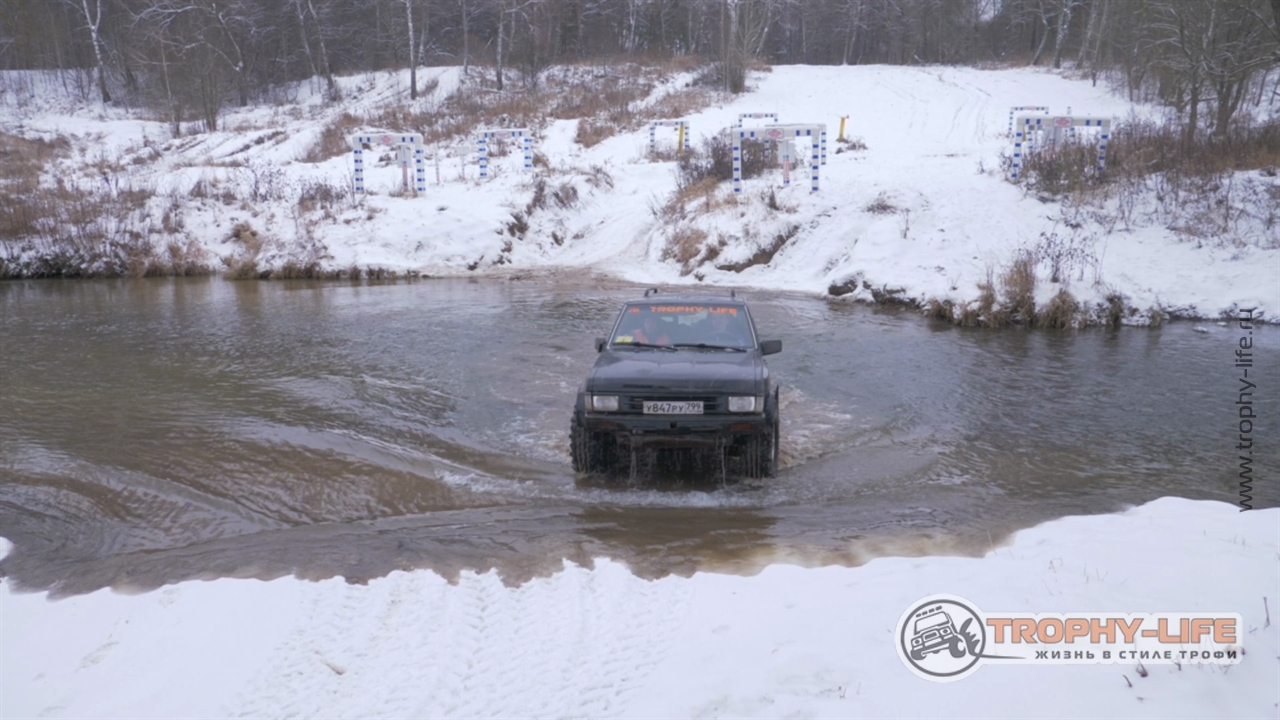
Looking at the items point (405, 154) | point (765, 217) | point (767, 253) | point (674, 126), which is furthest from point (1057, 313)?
point (674, 126)

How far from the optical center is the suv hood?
766 cm

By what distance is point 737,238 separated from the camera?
74.3 feet

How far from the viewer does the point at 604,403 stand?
773 centimetres

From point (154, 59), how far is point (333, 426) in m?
48.9

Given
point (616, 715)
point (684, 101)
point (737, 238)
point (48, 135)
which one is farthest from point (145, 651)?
point (48, 135)

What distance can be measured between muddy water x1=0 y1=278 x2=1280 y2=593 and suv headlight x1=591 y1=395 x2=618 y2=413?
816 mm

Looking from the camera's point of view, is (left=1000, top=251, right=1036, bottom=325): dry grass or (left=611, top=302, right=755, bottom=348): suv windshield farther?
(left=1000, top=251, right=1036, bottom=325): dry grass

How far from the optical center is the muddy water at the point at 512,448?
6891 mm

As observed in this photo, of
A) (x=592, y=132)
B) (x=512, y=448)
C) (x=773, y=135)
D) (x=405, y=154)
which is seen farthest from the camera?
(x=592, y=132)

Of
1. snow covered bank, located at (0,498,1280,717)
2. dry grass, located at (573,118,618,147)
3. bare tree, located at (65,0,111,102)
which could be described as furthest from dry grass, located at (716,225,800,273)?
bare tree, located at (65,0,111,102)

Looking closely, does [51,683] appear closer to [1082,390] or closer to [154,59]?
[1082,390]

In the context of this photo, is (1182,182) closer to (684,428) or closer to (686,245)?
(686,245)

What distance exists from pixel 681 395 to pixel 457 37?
57586 mm

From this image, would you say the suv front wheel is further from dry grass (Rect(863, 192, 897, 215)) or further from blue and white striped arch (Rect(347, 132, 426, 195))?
blue and white striped arch (Rect(347, 132, 426, 195))
